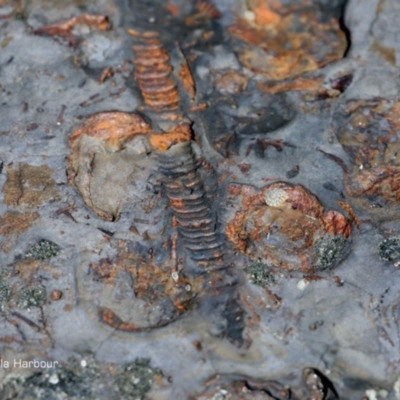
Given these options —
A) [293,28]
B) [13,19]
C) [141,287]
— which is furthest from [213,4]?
[141,287]

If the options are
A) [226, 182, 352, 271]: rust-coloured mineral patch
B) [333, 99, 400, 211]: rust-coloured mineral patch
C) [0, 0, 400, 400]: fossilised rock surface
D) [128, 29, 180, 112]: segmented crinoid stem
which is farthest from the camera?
[128, 29, 180, 112]: segmented crinoid stem

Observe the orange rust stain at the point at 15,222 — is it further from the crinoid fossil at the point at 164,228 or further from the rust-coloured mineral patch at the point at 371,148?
the rust-coloured mineral patch at the point at 371,148

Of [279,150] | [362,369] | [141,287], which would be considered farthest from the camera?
[279,150]

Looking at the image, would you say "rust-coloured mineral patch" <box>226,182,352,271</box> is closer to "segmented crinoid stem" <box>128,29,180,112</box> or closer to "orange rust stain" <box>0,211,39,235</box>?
"segmented crinoid stem" <box>128,29,180,112</box>

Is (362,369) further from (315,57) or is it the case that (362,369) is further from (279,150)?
(315,57)

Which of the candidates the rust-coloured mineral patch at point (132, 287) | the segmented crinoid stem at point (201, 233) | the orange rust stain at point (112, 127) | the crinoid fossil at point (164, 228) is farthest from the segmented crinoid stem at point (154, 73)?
the rust-coloured mineral patch at point (132, 287)

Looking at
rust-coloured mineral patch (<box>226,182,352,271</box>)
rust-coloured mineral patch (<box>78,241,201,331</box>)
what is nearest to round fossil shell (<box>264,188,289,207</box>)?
rust-coloured mineral patch (<box>226,182,352,271</box>)

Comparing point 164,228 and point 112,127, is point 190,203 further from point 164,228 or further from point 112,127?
point 112,127

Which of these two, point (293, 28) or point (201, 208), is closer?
point (201, 208)
